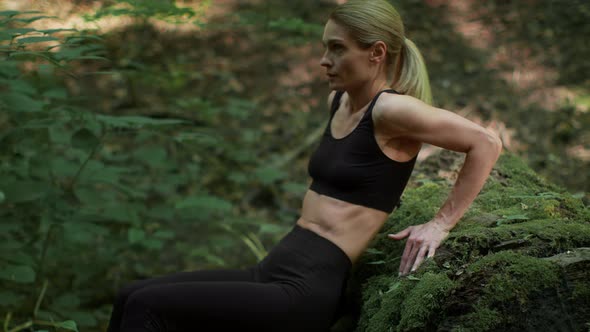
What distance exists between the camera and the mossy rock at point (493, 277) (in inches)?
64.1

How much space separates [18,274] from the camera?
110 inches

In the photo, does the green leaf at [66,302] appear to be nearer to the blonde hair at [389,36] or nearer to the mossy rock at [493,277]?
the mossy rock at [493,277]

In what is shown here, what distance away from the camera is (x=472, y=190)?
79.8 inches

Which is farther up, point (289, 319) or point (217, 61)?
point (289, 319)

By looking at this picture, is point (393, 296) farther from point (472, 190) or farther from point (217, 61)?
point (217, 61)

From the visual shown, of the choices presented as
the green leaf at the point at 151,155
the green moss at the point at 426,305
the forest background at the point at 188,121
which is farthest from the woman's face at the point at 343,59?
the green leaf at the point at 151,155

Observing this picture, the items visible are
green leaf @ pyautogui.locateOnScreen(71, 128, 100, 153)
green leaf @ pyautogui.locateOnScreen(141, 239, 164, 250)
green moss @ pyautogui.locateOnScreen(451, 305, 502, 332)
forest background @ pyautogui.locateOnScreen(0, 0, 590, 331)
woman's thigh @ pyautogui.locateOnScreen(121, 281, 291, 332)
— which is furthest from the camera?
green leaf @ pyautogui.locateOnScreen(141, 239, 164, 250)

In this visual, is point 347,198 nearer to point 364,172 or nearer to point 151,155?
point 364,172

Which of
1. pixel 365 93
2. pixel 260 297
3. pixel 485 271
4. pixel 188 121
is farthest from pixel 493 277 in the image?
pixel 188 121

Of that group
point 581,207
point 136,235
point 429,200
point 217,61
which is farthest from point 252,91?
point 581,207

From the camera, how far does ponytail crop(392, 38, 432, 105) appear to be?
226cm

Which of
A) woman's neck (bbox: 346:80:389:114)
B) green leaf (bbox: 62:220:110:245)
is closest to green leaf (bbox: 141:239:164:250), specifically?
green leaf (bbox: 62:220:110:245)

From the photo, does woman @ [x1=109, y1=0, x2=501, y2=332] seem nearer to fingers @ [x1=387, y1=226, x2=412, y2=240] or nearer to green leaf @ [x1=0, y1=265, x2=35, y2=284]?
fingers @ [x1=387, y1=226, x2=412, y2=240]

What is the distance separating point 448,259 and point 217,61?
250 inches
